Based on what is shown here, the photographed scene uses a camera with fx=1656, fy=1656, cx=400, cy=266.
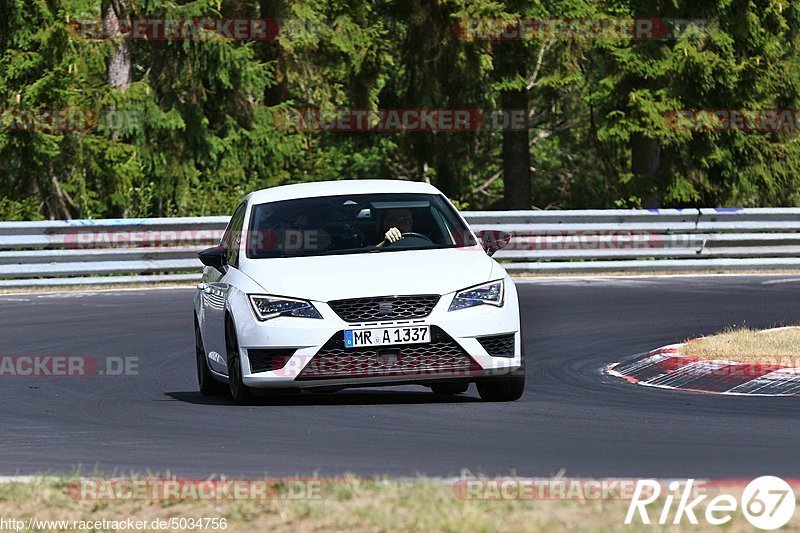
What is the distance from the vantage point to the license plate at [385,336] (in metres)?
10.7

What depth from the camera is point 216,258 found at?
40.3 feet

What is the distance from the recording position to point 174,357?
15.5 meters

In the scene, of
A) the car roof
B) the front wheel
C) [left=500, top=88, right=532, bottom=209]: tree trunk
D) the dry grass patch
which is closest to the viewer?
the front wheel

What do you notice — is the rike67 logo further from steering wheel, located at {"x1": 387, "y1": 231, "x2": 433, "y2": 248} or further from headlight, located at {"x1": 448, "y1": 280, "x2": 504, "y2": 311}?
steering wheel, located at {"x1": 387, "y1": 231, "x2": 433, "y2": 248}

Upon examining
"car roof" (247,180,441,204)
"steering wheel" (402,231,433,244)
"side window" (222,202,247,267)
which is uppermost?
"car roof" (247,180,441,204)

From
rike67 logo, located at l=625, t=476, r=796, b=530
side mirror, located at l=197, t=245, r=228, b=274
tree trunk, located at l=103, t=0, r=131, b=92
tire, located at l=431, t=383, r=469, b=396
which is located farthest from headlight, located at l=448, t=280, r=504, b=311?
tree trunk, located at l=103, t=0, r=131, b=92

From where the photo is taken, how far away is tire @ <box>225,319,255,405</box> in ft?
37.0

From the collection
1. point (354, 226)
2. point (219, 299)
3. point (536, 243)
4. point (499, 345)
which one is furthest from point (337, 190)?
point (536, 243)

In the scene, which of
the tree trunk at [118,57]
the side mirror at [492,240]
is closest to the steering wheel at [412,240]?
the side mirror at [492,240]

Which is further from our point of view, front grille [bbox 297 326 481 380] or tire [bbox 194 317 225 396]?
tire [bbox 194 317 225 396]

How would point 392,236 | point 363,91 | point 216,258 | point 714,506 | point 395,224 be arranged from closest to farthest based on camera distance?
1. point 714,506
2. point 392,236
3. point 395,224
4. point 216,258
5. point 363,91

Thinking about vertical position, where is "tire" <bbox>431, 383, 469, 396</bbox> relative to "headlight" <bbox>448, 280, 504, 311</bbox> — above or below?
below

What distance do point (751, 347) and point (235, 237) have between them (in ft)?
14.2

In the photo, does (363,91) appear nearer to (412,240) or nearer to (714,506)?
(412,240)
